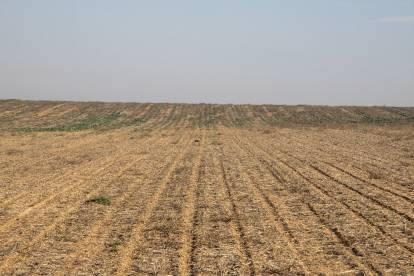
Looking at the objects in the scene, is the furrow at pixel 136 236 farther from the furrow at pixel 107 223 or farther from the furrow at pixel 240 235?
the furrow at pixel 240 235

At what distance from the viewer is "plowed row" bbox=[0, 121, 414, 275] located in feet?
19.0

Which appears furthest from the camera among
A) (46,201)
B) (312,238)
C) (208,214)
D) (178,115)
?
(178,115)

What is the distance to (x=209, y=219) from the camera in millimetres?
8039

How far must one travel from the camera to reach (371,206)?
8.84 metres

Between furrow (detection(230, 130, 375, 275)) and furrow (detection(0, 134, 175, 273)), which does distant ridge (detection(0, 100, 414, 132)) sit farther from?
furrow (detection(230, 130, 375, 275))

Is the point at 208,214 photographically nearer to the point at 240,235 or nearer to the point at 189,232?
the point at 189,232

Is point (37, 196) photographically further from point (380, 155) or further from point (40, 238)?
point (380, 155)

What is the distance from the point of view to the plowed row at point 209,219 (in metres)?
5.78

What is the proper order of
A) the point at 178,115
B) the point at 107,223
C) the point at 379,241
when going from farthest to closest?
the point at 178,115
the point at 107,223
the point at 379,241

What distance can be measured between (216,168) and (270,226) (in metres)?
7.42

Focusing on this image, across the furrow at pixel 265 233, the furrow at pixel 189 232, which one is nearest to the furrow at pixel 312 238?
the furrow at pixel 265 233

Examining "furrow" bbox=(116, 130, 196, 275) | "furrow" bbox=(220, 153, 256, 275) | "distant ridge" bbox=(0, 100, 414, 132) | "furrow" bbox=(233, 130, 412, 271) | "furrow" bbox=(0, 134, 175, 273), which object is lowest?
"furrow" bbox=(0, 134, 175, 273)

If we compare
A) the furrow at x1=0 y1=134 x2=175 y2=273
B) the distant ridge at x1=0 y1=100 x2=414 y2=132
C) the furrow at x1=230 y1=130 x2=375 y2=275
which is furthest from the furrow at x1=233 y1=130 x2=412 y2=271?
the distant ridge at x1=0 y1=100 x2=414 y2=132

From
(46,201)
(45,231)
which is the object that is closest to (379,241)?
(45,231)
